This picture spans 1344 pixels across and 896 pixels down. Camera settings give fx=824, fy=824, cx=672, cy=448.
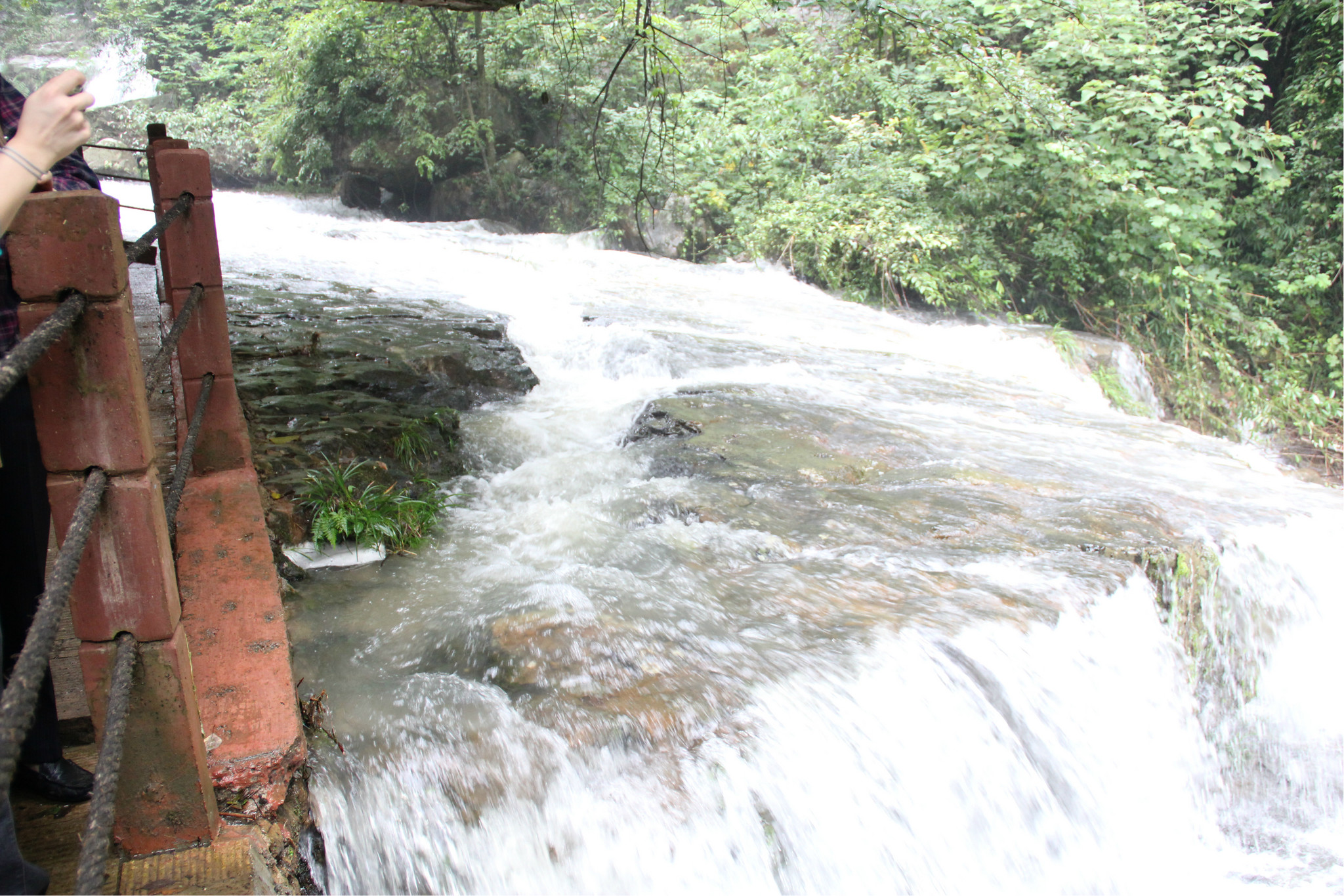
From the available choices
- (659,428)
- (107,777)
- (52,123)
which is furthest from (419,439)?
(107,777)

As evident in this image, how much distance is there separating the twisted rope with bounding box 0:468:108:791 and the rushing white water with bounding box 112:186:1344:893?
4.01 ft

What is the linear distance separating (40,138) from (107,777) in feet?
3.07

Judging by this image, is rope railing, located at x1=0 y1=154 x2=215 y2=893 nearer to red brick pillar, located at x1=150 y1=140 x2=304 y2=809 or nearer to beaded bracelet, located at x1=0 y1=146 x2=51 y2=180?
beaded bracelet, located at x1=0 y1=146 x2=51 y2=180

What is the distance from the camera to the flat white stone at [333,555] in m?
3.77

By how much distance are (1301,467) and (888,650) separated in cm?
1053

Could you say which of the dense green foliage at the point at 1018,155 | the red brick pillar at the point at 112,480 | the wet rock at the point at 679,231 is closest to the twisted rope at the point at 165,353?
the red brick pillar at the point at 112,480

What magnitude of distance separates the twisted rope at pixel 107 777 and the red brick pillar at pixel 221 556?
55 cm

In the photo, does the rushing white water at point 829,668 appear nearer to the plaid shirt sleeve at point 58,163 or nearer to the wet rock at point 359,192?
→ the plaid shirt sleeve at point 58,163

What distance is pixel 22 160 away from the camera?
121cm

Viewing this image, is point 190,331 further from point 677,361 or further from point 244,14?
point 244,14

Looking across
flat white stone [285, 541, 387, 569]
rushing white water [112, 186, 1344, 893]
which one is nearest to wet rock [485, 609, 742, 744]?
rushing white water [112, 186, 1344, 893]

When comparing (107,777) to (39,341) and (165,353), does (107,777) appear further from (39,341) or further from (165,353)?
(165,353)

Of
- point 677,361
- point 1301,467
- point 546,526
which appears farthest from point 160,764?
point 1301,467

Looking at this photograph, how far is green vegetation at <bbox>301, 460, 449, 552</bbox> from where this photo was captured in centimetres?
390
